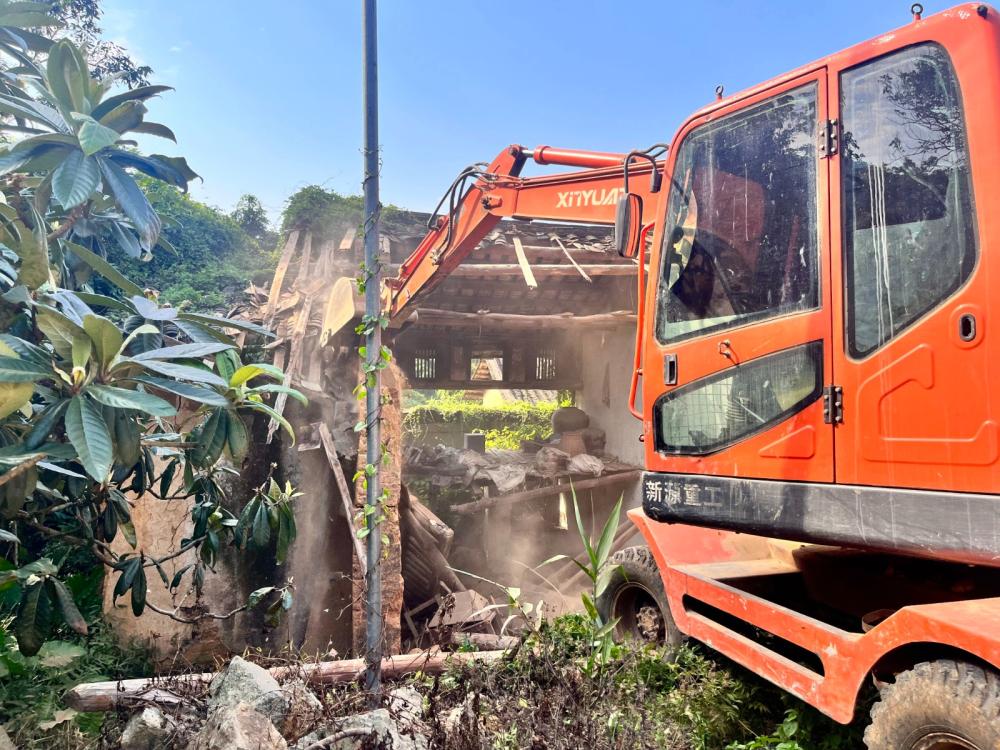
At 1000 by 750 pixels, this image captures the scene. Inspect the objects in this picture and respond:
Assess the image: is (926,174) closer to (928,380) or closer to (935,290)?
(935,290)

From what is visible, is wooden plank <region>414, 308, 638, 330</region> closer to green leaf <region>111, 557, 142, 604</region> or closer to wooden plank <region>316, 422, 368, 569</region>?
wooden plank <region>316, 422, 368, 569</region>

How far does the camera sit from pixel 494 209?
4.80 m

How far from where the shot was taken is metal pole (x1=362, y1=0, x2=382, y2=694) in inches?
96.3

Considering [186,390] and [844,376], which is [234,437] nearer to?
[186,390]

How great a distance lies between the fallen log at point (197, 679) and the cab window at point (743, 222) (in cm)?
193

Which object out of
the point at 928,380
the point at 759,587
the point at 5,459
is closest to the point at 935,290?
the point at 928,380

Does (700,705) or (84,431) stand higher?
(84,431)

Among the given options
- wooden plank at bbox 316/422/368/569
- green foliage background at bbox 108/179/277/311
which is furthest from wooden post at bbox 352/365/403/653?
green foliage background at bbox 108/179/277/311

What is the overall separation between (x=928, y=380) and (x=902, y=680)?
936 millimetres

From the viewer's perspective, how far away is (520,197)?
470cm

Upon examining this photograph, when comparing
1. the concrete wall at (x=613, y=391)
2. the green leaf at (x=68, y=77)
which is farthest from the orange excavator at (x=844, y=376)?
the concrete wall at (x=613, y=391)

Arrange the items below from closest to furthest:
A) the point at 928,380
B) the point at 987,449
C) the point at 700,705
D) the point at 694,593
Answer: the point at 987,449 < the point at 928,380 < the point at 700,705 < the point at 694,593

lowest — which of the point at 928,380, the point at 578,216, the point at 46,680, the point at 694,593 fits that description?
the point at 46,680

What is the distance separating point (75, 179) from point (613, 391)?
7.69 m
